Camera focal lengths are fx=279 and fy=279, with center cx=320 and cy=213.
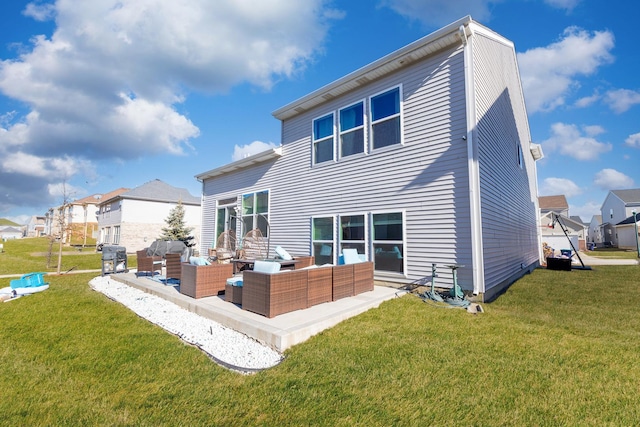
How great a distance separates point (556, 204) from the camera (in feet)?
121

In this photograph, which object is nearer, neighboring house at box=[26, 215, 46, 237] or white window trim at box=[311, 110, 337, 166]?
white window trim at box=[311, 110, 337, 166]

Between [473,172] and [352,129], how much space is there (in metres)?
3.61

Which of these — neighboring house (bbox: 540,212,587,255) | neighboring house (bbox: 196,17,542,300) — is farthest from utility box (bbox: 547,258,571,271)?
neighboring house (bbox: 196,17,542,300)

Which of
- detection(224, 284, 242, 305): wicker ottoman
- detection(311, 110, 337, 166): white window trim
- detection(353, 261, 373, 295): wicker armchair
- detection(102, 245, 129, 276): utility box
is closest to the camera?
detection(224, 284, 242, 305): wicker ottoman

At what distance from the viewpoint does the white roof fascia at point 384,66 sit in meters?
6.05

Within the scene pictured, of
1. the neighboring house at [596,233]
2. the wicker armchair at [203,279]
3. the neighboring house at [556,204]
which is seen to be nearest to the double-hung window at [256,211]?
the wicker armchair at [203,279]

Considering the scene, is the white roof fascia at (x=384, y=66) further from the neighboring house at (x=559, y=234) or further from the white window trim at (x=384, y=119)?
the neighboring house at (x=559, y=234)

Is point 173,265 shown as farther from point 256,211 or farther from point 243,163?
point 243,163

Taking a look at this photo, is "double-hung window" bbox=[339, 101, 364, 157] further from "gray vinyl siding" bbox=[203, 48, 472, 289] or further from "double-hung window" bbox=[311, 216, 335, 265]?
"double-hung window" bbox=[311, 216, 335, 265]

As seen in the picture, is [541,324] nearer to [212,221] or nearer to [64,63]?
[212,221]

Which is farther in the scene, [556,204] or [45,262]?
[556,204]

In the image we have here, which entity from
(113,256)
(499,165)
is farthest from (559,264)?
(113,256)

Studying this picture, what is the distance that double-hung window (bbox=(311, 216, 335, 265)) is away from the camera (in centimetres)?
834

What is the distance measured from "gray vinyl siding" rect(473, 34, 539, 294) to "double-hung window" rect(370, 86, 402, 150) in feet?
5.93
